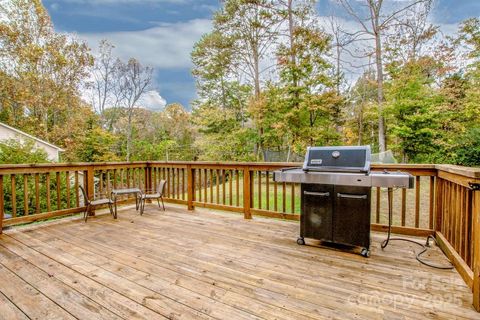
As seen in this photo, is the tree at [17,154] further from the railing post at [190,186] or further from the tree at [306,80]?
the tree at [306,80]

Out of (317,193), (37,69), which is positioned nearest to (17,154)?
(37,69)

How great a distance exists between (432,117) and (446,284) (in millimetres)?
10237

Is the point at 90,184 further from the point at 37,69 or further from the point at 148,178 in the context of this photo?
the point at 37,69

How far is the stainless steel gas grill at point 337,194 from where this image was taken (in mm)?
2635

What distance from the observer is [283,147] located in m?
11.7

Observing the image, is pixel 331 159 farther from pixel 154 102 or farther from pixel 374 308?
pixel 154 102

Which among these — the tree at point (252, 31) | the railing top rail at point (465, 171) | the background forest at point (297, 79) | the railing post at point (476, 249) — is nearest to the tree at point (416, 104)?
the background forest at point (297, 79)

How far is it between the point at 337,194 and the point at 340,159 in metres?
0.38

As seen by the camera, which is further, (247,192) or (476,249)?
(247,192)

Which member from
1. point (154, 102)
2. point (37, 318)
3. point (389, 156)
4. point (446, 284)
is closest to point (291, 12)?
point (389, 156)

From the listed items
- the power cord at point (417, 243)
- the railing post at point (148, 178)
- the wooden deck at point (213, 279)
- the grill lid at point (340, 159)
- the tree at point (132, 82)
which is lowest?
the wooden deck at point (213, 279)

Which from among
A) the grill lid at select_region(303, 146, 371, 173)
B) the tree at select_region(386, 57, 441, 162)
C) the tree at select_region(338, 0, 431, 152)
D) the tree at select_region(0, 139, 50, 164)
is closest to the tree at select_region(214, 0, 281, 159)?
the tree at select_region(338, 0, 431, 152)

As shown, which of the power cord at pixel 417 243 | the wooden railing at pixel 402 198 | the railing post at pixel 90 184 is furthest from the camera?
the railing post at pixel 90 184

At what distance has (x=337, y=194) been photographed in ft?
9.17
